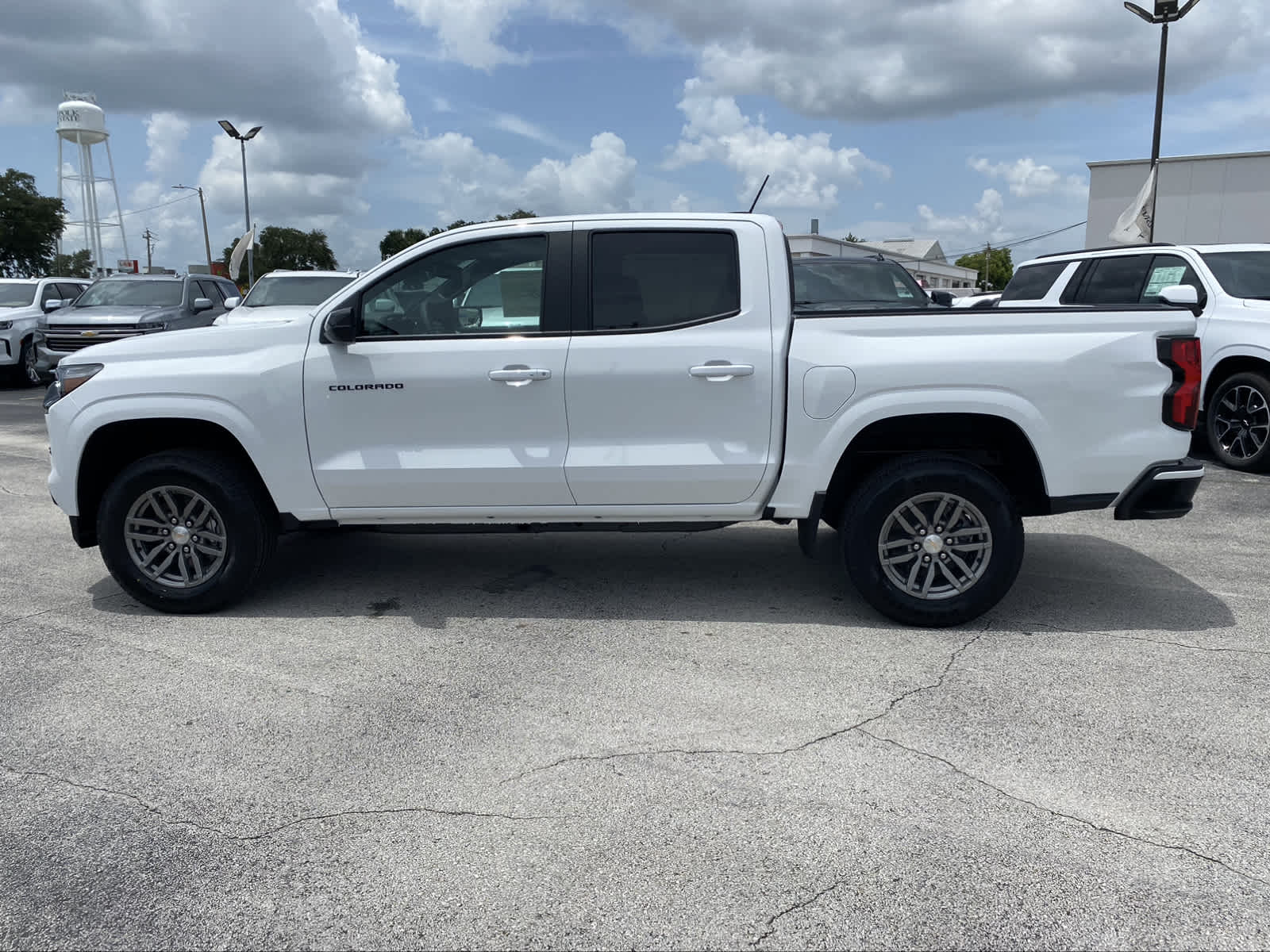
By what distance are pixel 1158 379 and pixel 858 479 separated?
1435 mm

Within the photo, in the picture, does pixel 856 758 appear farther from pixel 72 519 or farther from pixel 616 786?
pixel 72 519

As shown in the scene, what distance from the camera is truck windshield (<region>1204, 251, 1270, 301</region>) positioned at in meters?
8.97

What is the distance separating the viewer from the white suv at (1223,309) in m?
8.65

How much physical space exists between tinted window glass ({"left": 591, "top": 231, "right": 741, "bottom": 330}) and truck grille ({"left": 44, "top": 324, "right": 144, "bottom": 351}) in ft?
39.3

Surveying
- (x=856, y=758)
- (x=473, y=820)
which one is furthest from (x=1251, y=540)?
(x=473, y=820)

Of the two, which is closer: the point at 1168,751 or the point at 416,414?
the point at 1168,751

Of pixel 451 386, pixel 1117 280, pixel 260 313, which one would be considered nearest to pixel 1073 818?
pixel 451 386

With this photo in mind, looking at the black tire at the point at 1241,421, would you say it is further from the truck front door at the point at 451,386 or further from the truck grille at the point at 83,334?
the truck grille at the point at 83,334

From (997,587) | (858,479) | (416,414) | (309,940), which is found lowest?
(309,940)

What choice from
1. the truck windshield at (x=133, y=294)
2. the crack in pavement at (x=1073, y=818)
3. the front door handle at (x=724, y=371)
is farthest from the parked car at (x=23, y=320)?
the crack in pavement at (x=1073, y=818)

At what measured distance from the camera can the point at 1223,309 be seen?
29.2 feet

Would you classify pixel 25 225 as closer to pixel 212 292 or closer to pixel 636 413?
pixel 212 292

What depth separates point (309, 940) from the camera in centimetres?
266

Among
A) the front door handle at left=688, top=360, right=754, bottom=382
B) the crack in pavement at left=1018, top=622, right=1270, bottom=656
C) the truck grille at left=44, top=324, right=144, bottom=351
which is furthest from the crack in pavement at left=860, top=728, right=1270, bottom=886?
the truck grille at left=44, top=324, right=144, bottom=351
